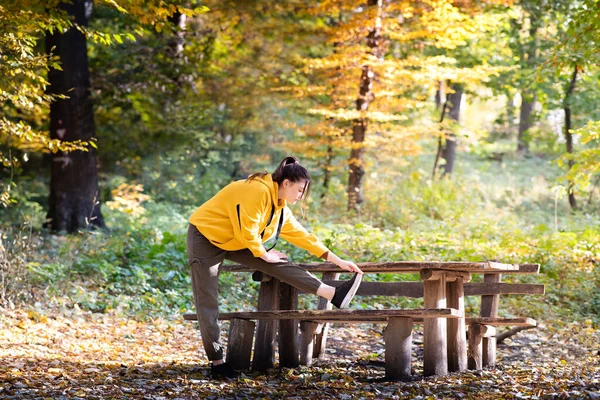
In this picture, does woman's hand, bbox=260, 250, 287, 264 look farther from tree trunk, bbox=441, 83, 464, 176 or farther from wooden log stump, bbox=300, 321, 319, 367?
tree trunk, bbox=441, 83, 464, 176

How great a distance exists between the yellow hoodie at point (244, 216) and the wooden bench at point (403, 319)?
702 millimetres

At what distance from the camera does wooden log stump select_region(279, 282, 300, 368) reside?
671 centimetres

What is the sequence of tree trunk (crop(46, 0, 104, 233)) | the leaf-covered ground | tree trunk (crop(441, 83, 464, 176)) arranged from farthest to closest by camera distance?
1. tree trunk (crop(441, 83, 464, 176))
2. tree trunk (crop(46, 0, 104, 233))
3. the leaf-covered ground

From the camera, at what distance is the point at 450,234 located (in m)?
13.4

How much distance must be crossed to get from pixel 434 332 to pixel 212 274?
1886 millimetres

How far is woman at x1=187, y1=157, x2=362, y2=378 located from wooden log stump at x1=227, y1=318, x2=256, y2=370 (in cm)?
29

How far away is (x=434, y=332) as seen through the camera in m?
5.97

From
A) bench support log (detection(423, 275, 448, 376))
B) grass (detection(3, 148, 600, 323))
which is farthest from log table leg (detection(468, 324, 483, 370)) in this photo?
grass (detection(3, 148, 600, 323))

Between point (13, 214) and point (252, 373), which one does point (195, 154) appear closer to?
point (13, 214)

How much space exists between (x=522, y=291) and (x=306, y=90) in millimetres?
10657

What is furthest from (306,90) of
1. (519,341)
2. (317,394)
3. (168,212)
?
(317,394)

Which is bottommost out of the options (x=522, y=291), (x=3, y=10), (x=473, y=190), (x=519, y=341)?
(x=519, y=341)

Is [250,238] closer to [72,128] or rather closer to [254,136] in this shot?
[72,128]

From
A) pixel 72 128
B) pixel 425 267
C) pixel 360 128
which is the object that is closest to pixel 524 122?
pixel 360 128
